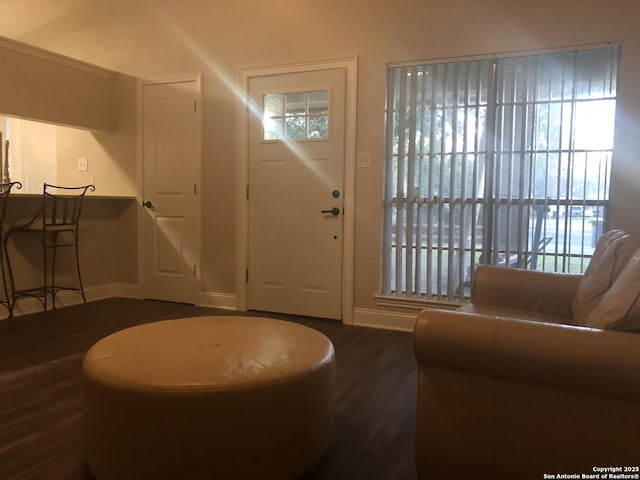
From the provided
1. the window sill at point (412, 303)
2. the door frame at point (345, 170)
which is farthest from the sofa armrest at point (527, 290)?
the door frame at point (345, 170)

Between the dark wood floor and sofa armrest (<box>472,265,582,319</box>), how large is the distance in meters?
0.62

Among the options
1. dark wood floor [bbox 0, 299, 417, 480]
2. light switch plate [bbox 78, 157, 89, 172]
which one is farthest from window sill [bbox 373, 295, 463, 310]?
light switch plate [bbox 78, 157, 89, 172]

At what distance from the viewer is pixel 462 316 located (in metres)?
1.44

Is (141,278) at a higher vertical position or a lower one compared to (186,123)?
lower

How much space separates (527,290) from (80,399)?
2.29 m

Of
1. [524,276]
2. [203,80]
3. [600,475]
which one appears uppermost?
[203,80]

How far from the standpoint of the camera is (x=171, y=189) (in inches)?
181

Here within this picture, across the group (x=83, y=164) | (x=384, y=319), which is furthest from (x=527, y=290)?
(x=83, y=164)

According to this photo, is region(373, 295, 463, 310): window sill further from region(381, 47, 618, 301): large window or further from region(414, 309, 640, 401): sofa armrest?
region(414, 309, 640, 401): sofa armrest

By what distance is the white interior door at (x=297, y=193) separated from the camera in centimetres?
394

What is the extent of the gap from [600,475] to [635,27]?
2.91 meters

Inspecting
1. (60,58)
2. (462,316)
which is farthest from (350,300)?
(60,58)

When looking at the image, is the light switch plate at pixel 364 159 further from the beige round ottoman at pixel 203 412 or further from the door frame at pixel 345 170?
the beige round ottoman at pixel 203 412

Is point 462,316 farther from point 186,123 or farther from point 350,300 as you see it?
point 186,123
